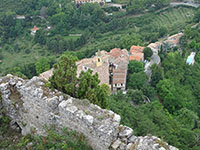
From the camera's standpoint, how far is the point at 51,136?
9.92 m

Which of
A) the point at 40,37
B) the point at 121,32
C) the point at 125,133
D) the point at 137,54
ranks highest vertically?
the point at 125,133

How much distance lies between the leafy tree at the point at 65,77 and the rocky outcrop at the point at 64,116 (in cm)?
74

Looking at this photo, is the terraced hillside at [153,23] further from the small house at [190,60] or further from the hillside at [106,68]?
the small house at [190,60]

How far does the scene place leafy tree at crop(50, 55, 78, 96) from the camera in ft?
37.5

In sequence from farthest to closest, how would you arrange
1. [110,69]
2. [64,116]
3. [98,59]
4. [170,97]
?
[110,69]
[98,59]
[170,97]
[64,116]

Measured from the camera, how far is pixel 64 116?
9.71 m

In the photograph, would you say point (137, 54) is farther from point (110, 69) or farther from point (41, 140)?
point (41, 140)

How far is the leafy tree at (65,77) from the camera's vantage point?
11.4 m

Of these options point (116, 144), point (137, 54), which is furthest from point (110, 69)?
point (116, 144)

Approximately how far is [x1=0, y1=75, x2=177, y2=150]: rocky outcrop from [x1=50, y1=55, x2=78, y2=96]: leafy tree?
2.44 ft

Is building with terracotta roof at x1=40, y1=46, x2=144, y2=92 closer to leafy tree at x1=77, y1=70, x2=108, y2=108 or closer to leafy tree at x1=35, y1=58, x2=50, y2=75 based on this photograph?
leafy tree at x1=35, y1=58, x2=50, y2=75

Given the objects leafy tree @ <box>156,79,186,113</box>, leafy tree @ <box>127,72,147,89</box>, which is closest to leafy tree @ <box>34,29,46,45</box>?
leafy tree @ <box>127,72,147,89</box>

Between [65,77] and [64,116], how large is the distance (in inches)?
99.6

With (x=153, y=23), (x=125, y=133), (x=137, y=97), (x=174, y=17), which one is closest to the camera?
(x=125, y=133)
